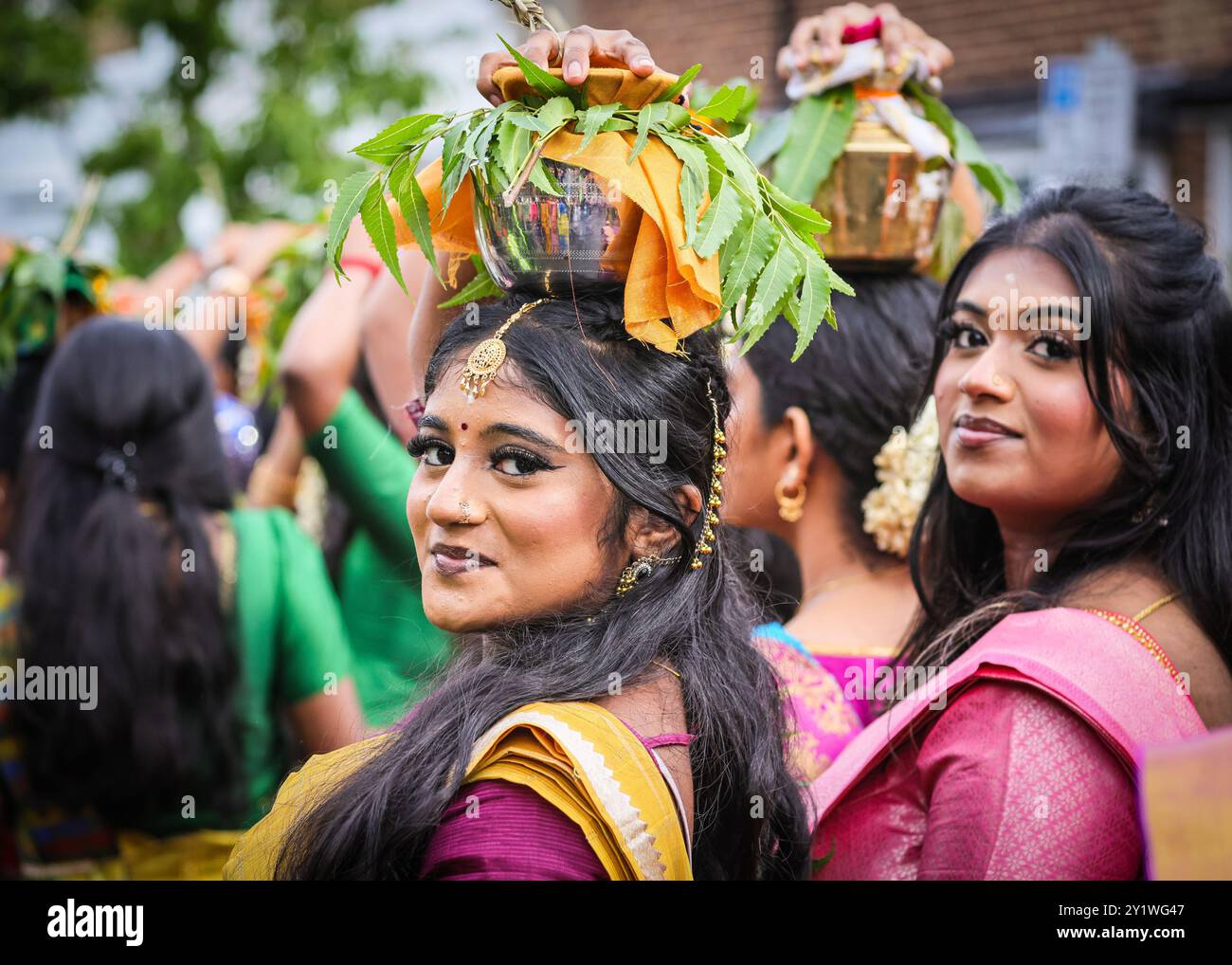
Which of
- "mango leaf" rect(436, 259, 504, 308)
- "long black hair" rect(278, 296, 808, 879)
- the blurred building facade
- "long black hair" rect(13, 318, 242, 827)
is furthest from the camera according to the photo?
the blurred building facade

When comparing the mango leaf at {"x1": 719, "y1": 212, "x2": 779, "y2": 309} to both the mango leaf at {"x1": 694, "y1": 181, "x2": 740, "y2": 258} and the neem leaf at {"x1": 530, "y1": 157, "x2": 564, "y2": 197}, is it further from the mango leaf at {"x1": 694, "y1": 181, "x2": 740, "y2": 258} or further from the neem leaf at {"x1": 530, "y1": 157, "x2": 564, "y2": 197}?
the neem leaf at {"x1": 530, "y1": 157, "x2": 564, "y2": 197}

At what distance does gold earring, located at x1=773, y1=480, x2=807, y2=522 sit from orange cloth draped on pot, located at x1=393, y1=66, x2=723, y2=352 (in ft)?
3.87

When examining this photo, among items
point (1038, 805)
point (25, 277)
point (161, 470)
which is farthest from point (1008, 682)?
point (25, 277)

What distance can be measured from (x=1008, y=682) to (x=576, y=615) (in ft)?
2.26

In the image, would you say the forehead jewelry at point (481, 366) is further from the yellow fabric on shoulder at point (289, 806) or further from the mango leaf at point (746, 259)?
the yellow fabric on shoulder at point (289, 806)

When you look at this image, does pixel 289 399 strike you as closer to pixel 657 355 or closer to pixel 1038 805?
pixel 657 355

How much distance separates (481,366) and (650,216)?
32 centimetres

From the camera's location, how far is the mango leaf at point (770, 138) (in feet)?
9.02

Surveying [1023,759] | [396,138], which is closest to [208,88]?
[396,138]

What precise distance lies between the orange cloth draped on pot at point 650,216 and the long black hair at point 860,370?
115cm

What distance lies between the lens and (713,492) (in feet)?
6.51

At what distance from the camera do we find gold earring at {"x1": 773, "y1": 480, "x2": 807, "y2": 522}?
2.97 meters

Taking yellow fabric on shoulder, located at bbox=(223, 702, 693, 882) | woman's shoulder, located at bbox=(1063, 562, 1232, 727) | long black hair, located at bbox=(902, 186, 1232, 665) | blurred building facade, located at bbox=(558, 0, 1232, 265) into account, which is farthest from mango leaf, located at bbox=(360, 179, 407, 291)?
blurred building facade, located at bbox=(558, 0, 1232, 265)

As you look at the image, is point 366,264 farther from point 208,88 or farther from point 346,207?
point 208,88
